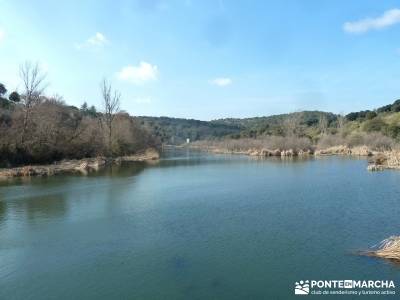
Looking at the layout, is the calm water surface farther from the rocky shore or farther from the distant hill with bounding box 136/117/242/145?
the distant hill with bounding box 136/117/242/145

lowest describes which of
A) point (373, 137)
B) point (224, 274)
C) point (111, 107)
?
point (224, 274)

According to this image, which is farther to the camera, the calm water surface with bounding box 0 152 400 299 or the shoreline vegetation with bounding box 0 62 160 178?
the shoreline vegetation with bounding box 0 62 160 178

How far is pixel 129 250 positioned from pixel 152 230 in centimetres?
231

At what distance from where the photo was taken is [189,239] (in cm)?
1313

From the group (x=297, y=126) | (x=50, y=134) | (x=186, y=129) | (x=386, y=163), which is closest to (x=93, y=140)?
(x=50, y=134)

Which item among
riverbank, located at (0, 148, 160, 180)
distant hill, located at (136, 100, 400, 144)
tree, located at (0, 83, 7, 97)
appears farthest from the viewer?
distant hill, located at (136, 100, 400, 144)

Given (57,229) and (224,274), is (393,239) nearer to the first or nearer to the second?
(224,274)

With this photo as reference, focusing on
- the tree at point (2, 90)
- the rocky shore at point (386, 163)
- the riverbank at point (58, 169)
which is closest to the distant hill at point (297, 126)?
the rocky shore at point (386, 163)

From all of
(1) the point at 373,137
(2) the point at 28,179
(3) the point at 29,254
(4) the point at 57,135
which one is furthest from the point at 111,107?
(3) the point at 29,254

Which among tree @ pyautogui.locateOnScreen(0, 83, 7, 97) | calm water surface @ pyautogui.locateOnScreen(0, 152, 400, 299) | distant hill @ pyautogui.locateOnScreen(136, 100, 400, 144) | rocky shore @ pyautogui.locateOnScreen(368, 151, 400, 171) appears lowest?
calm water surface @ pyautogui.locateOnScreen(0, 152, 400, 299)

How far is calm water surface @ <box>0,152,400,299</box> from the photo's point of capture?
9617mm

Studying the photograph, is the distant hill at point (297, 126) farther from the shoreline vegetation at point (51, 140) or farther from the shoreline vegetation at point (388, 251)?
the shoreline vegetation at point (388, 251)

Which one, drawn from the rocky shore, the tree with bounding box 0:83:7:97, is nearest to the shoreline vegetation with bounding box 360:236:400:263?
the rocky shore

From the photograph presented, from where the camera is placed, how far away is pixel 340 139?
65.1 meters
